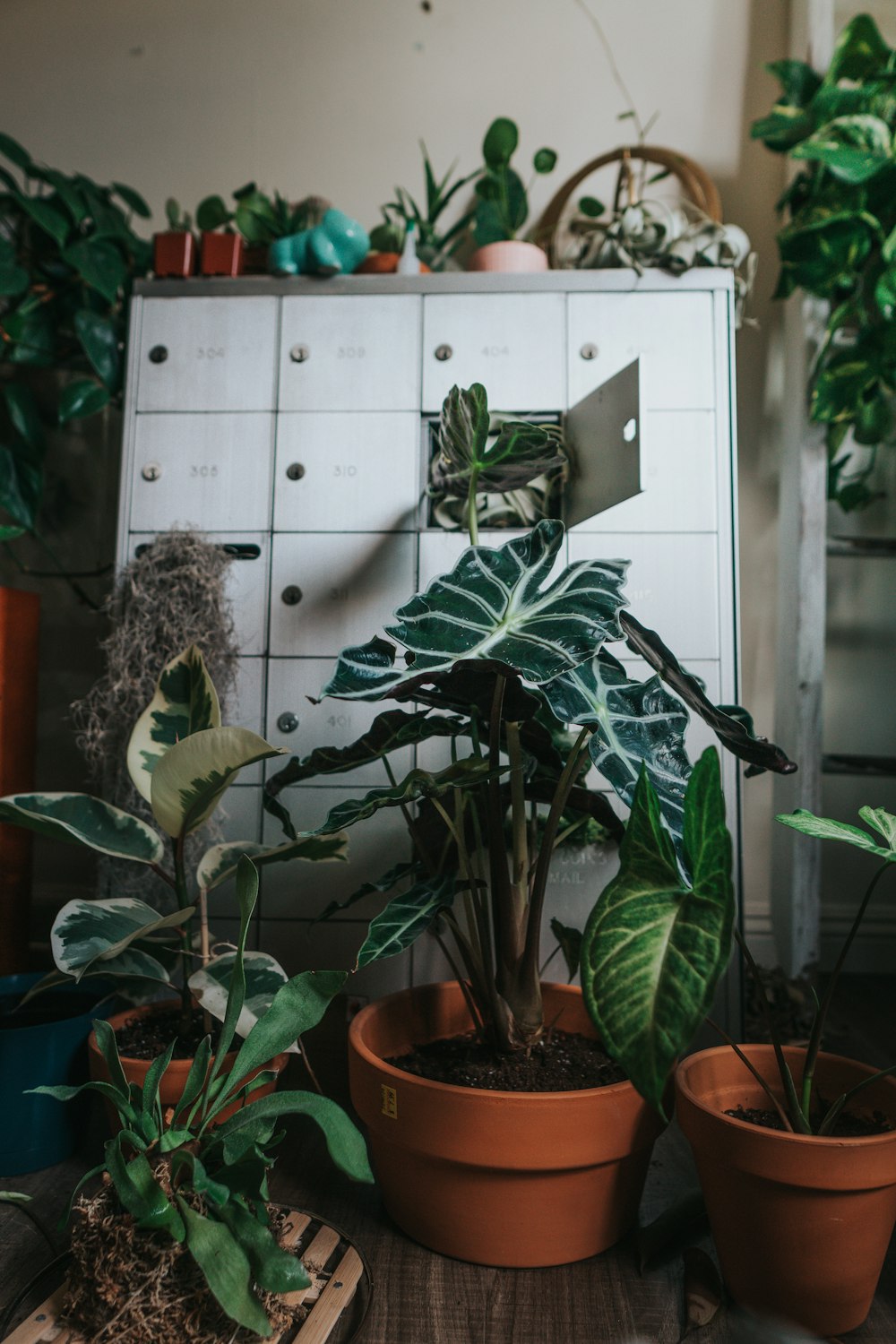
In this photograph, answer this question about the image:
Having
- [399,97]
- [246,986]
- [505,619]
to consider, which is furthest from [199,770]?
[399,97]

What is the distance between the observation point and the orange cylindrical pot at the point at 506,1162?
826 millimetres

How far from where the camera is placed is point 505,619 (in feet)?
2.58

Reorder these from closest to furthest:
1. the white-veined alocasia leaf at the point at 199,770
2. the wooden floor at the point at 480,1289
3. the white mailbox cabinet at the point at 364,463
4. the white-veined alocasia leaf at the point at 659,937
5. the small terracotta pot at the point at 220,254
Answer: the white-veined alocasia leaf at the point at 659,937 < the wooden floor at the point at 480,1289 < the white-veined alocasia leaf at the point at 199,770 < the white mailbox cabinet at the point at 364,463 < the small terracotta pot at the point at 220,254

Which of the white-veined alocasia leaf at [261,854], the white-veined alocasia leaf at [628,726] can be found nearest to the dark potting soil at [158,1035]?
the white-veined alocasia leaf at [261,854]

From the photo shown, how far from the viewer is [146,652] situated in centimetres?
144

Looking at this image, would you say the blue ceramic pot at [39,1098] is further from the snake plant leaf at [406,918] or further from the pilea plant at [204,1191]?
the snake plant leaf at [406,918]

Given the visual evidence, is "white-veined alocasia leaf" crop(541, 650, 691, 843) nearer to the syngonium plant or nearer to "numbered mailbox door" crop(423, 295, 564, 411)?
the syngonium plant

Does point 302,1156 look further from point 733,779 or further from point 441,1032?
point 733,779

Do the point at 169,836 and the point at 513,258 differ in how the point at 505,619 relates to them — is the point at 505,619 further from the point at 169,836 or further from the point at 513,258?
the point at 513,258

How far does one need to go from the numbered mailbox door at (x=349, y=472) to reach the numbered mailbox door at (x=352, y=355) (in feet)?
0.10

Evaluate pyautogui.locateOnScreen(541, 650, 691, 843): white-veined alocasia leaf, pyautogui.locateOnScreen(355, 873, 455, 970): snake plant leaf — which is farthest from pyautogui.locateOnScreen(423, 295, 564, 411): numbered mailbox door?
pyautogui.locateOnScreen(355, 873, 455, 970): snake plant leaf

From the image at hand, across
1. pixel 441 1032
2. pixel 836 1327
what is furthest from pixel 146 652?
pixel 836 1327

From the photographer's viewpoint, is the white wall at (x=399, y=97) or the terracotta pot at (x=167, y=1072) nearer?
the terracotta pot at (x=167, y=1072)

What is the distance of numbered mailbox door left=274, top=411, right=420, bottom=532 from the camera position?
1.55 metres
